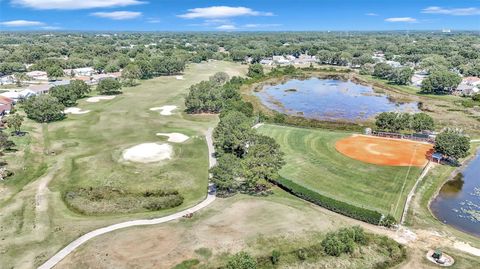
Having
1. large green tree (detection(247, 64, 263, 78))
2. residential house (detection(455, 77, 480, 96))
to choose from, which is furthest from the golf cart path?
large green tree (detection(247, 64, 263, 78))

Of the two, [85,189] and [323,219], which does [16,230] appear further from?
[323,219]

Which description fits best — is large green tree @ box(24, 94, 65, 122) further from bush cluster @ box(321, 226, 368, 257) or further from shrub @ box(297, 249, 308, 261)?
bush cluster @ box(321, 226, 368, 257)

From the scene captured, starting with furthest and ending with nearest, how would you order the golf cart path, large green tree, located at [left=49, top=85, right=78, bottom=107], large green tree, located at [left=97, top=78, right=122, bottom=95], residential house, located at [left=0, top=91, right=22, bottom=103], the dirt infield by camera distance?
1. large green tree, located at [left=97, top=78, right=122, bottom=95]
2. residential house, located at [left=0, top=91, right=22, bottom=103]
3. large green tree, located at [left=49, top=85, right=78, bottom=107]
4. the dirt infield
5. the golf cart path

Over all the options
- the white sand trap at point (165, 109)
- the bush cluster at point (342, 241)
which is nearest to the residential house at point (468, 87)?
the white sand trap at point (165, 109)

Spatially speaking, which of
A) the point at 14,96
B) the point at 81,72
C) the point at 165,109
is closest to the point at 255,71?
the point at 165,109

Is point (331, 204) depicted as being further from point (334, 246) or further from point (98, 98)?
point (98, 98)

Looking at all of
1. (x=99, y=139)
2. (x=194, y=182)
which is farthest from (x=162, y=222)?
(x=99, y=139)
